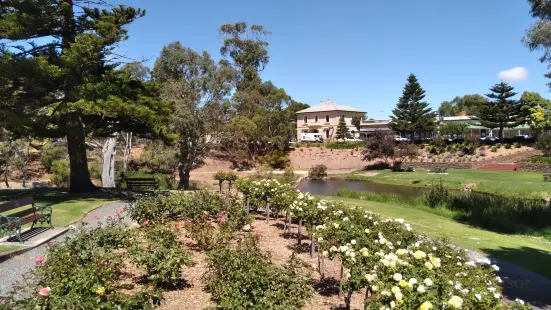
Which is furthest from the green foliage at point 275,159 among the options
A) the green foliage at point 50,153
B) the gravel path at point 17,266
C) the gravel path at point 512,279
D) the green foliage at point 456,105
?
the green foliage at point 456,105

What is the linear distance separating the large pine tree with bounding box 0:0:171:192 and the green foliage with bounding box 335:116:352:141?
2000 inches

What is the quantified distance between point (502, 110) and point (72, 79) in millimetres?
50898

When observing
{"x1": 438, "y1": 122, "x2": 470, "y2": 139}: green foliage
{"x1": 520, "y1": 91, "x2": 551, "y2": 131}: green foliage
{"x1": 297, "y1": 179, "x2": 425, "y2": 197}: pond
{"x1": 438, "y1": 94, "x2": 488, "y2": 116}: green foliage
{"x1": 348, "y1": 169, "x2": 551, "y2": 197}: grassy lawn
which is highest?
{"x1": 438, "y1": 94, "x2": 488, "y2": 116}: green foliage

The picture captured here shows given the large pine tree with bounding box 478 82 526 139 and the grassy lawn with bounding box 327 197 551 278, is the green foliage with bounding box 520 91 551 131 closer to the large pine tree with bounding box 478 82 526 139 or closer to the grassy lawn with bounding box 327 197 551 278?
the grassy lawn with bounding box 327 197 551 278

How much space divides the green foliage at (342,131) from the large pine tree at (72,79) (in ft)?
167

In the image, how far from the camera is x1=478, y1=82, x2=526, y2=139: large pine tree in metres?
49.2

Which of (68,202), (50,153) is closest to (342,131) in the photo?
(50,153)

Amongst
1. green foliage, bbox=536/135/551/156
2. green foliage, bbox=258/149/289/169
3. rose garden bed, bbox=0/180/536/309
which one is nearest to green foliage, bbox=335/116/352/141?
green foliage, bbox=258/149/289/169

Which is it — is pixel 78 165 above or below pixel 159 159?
above

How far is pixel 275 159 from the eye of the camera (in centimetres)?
4681

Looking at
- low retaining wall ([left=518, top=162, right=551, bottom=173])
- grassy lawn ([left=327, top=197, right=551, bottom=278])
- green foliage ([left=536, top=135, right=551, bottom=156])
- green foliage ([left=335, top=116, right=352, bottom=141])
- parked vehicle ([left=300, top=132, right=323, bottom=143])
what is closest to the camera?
grassy lawn ([left=327, top=197, right=551, bottom=278])

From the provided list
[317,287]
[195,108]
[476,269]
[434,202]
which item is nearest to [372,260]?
[476,269]

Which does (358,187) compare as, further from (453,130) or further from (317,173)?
(453,130)

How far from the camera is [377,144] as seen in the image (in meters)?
45.7
